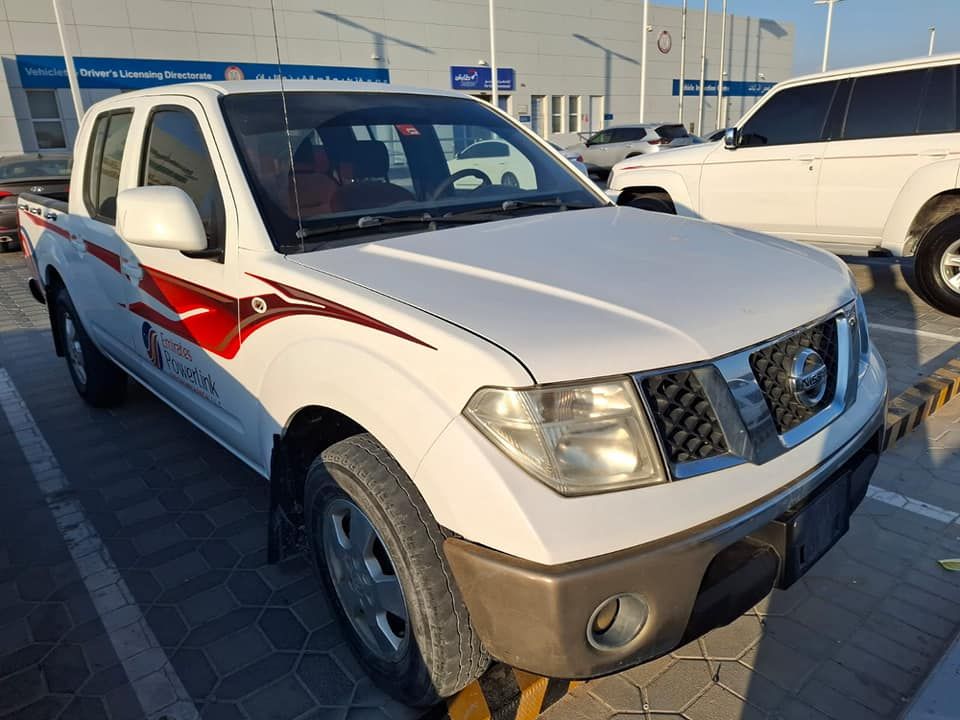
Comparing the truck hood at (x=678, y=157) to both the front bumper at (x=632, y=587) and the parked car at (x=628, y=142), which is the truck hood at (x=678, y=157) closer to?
the front bumper at (x=632, y=587)

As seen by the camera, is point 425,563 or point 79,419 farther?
point 79,419

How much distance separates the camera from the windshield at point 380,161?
8.66 feet

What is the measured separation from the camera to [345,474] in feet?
6.51

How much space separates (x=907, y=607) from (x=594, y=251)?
5.80ft

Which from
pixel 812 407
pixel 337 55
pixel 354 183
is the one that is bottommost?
pixel 812 407

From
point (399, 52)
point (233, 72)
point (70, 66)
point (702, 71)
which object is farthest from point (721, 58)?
point (70, 66)

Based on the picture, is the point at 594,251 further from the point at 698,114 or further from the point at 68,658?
the point at 698,114

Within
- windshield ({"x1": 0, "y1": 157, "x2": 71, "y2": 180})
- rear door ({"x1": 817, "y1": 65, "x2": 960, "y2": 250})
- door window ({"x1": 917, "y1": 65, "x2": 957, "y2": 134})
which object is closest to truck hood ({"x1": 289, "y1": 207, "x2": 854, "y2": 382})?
rear door ({"x1": 817, "y1": 65, "x2": 960, "y2": 250})

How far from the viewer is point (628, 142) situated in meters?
21.2

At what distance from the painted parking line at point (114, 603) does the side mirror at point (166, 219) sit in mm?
1455

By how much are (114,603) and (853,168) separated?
21.9ft

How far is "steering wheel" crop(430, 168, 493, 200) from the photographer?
3.00 m

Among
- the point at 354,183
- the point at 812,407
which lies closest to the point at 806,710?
the point at 812,407

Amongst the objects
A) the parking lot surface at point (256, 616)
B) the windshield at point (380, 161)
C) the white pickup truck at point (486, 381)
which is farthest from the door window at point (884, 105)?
the white pickup truck at point (486, 381)
